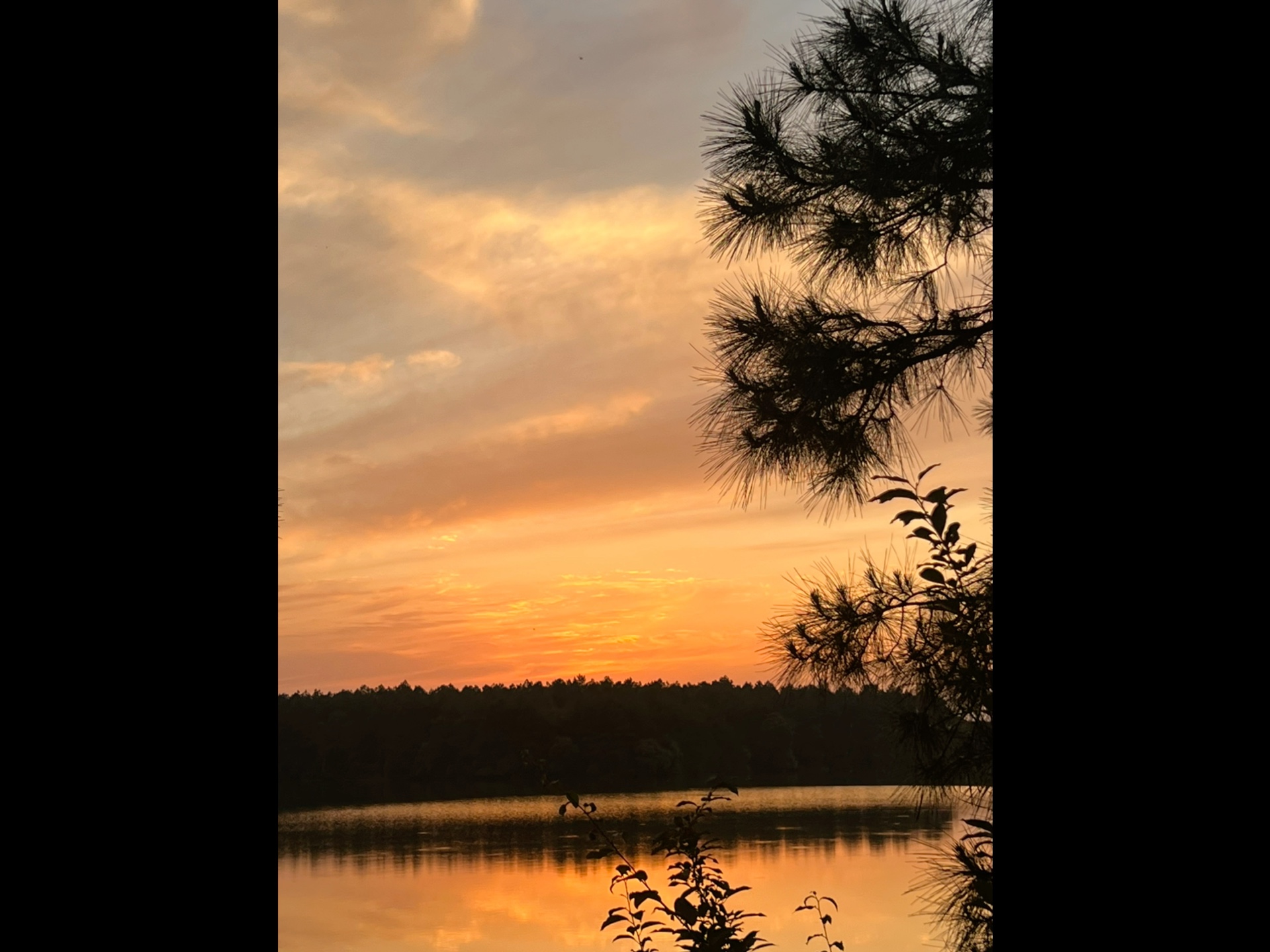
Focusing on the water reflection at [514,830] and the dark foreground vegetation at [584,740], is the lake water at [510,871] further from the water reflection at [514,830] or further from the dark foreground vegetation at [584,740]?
the dark foreground vegetation at [584,740]

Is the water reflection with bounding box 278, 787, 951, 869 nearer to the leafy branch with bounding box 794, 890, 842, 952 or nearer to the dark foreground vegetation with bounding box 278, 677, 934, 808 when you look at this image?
the dark foreground vegetation with bounding box 278, 677, 934, 808

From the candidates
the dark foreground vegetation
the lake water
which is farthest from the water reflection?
the dark foreground vegetation

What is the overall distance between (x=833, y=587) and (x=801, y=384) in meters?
0.61

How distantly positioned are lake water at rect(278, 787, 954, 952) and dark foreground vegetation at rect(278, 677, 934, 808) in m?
1.28

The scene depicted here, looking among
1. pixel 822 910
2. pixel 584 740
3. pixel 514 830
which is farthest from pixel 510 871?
pixel 822 910

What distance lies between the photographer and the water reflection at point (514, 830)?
47.1 ft

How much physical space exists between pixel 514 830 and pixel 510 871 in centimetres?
362

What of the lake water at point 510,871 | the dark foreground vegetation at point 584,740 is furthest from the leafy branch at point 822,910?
the lake water at point 510,871
